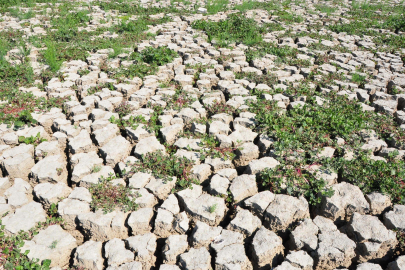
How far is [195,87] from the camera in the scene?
5480 millimetres

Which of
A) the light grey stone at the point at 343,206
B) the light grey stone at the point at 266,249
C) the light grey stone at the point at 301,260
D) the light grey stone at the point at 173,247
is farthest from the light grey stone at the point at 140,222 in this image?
the light grey stone at the point at 343,206

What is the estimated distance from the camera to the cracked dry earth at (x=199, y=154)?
2.86m

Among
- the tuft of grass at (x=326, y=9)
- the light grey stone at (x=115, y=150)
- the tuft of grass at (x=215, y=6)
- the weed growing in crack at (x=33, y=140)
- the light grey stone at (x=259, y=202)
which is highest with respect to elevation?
the tuft of grass at (x=215, y=6)

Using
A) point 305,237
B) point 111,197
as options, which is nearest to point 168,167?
point 111,197

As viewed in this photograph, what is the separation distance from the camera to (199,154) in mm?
3857

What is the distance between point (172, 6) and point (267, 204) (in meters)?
8.68

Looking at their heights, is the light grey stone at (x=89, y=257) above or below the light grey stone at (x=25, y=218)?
below

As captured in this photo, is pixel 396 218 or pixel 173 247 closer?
pixel 173 247

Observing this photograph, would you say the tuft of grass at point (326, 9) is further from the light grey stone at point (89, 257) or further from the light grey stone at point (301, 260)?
the light grey stone at point (89, 257)

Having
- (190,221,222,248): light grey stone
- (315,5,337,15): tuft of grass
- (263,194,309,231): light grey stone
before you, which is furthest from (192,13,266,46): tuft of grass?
(190,221,222,248): light grey stone

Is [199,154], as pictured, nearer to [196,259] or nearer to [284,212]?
[284,212]

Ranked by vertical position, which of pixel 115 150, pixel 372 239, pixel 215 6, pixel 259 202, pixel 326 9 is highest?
pixel 215 6

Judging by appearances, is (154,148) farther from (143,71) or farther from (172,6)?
(172,6)

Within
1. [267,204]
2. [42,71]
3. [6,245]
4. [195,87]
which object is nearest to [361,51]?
[195,87]
